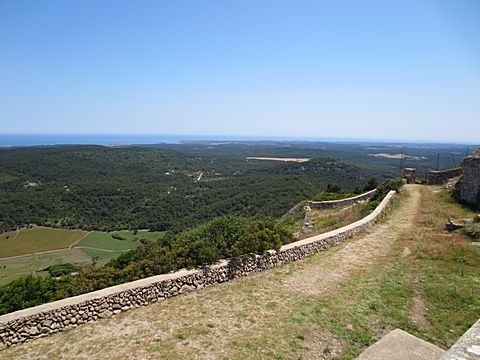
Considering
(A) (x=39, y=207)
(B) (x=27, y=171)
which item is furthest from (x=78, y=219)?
(B) (x=27, y=171)

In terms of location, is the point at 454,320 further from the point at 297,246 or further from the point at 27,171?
the point at 27,171

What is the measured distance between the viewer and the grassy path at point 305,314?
5469mm

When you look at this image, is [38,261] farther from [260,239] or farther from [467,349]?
[467,349]

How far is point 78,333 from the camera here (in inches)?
239

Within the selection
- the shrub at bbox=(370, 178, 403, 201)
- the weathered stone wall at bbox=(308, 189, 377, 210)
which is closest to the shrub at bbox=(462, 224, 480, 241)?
the shrub at bbox=(370, 178, 403, 201)

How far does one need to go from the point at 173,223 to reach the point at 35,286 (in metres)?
73.4

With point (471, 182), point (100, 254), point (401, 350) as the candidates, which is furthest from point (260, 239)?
point (100, 254)

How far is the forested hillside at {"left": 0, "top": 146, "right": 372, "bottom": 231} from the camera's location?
76.6 meters

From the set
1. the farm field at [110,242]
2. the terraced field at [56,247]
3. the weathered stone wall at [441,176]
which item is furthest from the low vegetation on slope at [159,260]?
the farm field at [110,242]

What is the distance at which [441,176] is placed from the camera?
23375 mm

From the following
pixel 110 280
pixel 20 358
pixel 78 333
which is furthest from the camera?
pixel 110 280

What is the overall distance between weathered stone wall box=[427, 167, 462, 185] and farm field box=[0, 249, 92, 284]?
53.6 metres

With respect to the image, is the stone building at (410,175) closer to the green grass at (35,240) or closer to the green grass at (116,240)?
the green grass at (116,240)

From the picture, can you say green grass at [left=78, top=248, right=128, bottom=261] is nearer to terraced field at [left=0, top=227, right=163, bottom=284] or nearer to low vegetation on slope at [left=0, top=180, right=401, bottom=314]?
terraced field at [left=0, top=227, right=163, bottom=284]
